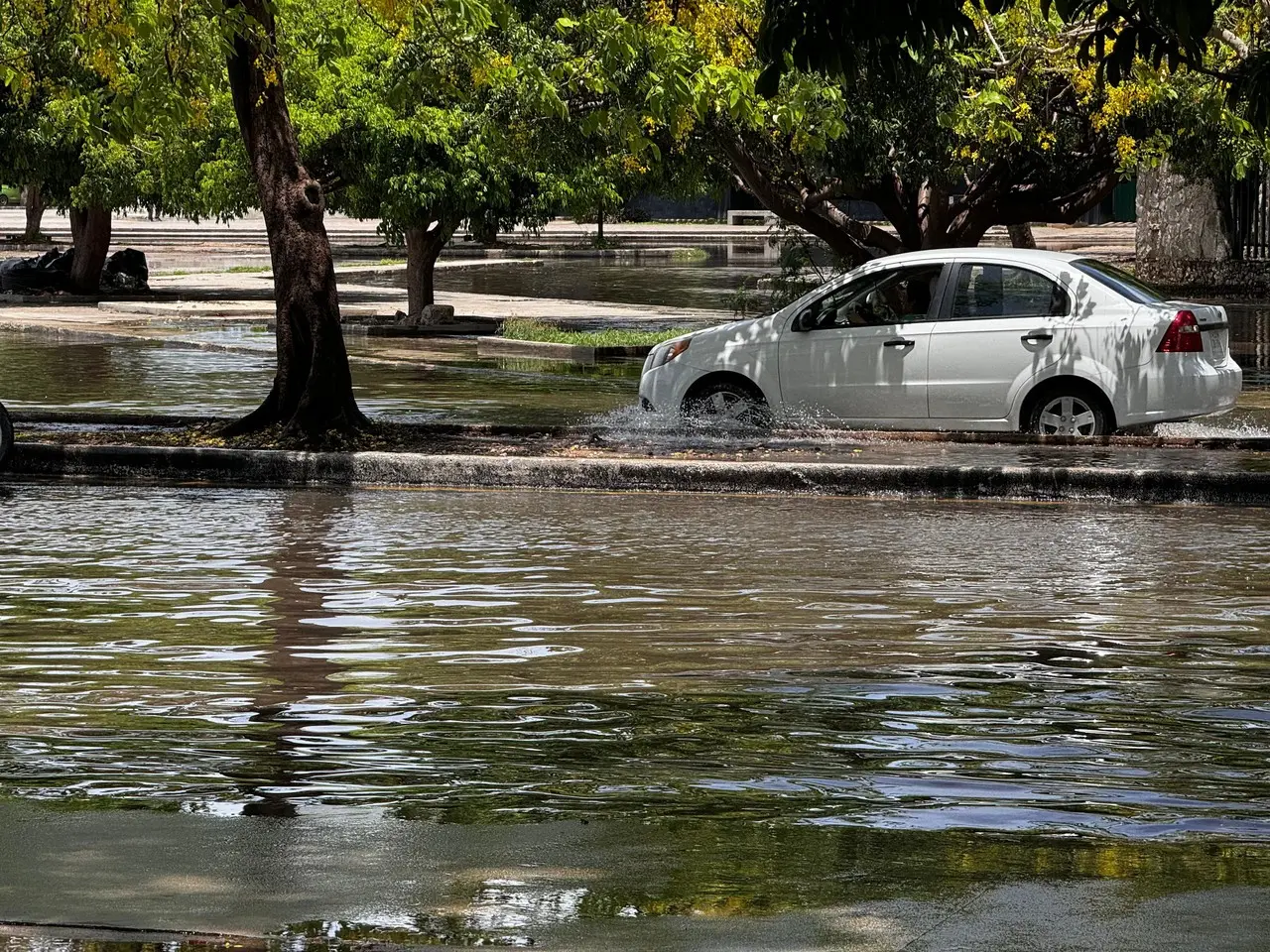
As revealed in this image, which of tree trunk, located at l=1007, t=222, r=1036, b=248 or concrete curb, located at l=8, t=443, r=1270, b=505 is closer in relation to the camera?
concrete curb, located at l=8, t=443, r=1270, b=505

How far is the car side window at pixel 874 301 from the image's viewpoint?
15.7 m

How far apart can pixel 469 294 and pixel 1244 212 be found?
14.6 metres

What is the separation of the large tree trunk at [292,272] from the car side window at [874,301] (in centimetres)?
364

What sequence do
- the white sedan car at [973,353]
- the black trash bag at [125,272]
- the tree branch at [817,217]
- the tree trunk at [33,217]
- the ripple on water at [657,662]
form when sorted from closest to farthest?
the ripple on water at [657,662] → the white sedan car at [973,353] → the tree branch at [817,217] → the black trash bag at [125,272] → the tree trunk at [33,217]

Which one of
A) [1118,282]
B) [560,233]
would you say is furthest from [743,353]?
[560,233]

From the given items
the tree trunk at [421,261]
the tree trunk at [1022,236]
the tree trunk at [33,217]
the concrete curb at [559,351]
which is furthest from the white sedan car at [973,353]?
the tree trunk at [33,217]

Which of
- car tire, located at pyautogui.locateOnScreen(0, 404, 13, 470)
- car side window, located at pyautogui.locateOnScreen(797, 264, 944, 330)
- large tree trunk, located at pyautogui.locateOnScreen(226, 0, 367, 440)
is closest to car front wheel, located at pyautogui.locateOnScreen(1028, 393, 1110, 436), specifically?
car side window, located at pyautogui.locateOnScreen(797, 264, 944, 330)

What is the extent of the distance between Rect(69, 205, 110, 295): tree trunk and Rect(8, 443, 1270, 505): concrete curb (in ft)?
76.5

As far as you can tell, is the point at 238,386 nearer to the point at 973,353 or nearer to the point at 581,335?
the point at 581,335

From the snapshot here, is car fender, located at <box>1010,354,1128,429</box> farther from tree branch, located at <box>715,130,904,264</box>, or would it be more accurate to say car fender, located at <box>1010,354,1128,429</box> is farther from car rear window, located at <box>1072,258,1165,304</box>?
tree branch, located at <box>715,130,904,264</box>

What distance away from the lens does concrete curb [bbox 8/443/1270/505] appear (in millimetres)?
13656

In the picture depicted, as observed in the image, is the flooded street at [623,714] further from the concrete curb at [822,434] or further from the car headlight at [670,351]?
the car headlight at [670,351]

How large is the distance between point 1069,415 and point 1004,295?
101 cm

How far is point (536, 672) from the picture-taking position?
8086 millimetres
